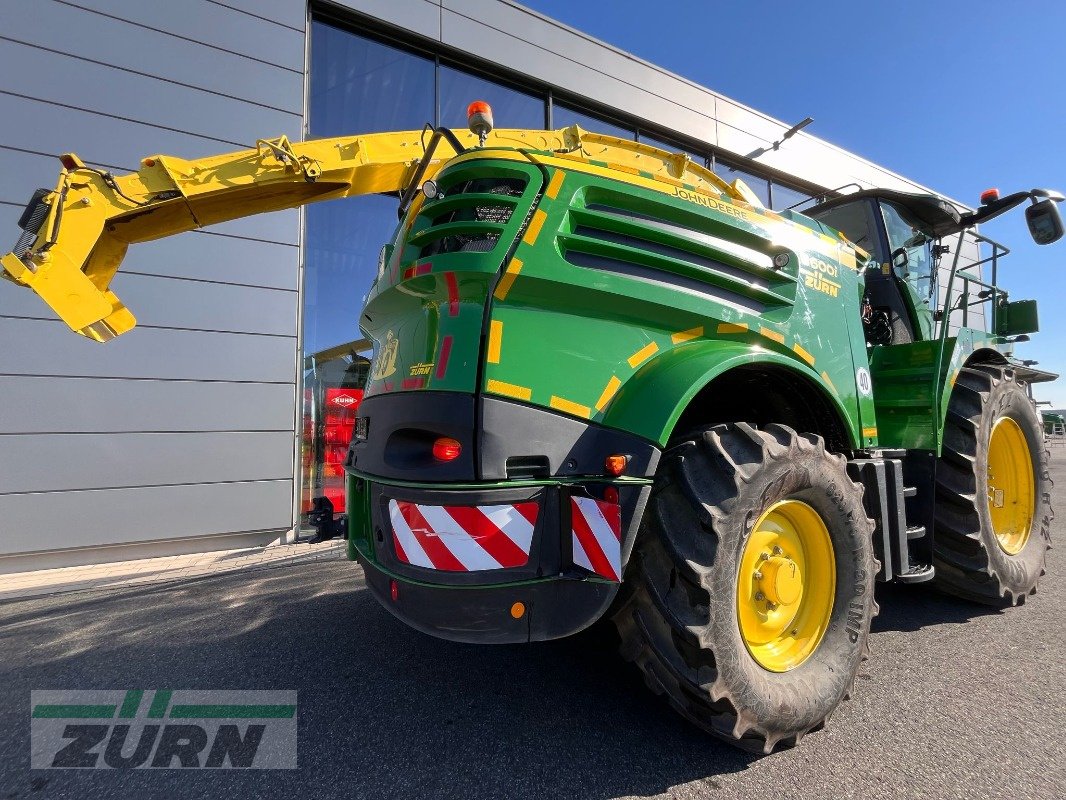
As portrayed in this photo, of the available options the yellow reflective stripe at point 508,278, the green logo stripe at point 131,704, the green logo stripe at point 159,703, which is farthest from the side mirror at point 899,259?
the green logo stripe at point 131,704

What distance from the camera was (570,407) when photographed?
1.84m

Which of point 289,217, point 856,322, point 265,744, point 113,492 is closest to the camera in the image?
point 265,744

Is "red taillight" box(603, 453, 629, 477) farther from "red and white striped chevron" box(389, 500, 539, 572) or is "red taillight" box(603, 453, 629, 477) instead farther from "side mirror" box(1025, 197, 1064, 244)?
"side mirror" box(1025, 197, 1064, 244)

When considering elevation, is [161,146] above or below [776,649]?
above

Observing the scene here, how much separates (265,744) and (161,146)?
18.1 ft

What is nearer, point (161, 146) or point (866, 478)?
point (866, 478)

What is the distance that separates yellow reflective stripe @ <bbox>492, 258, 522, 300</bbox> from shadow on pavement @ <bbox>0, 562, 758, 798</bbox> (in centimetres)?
159

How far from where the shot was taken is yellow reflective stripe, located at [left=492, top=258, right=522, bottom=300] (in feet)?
5.99

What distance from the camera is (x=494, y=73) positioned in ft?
23.4

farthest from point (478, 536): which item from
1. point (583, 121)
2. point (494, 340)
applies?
point (583, 121)

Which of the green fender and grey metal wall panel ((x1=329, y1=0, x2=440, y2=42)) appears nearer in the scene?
the green fender

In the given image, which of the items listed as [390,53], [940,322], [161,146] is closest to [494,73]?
[390,53]

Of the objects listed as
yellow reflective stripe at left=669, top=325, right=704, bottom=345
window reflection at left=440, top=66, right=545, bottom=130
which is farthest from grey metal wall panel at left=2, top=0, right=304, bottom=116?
yellow reflective stripe at left=669, top=325, right=704, bottom=345

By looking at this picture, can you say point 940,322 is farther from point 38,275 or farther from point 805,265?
point 38,275
